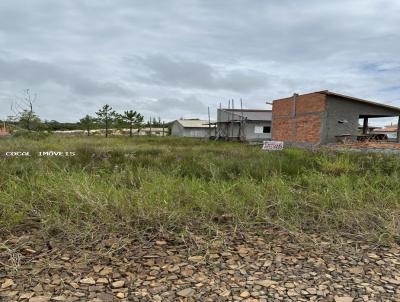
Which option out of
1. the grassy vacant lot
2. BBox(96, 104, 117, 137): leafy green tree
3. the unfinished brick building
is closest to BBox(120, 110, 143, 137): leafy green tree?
BBox(96, 104, 117, 137): leafy green tree

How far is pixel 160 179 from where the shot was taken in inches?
166

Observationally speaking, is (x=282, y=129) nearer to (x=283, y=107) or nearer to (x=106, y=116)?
(x=283, y=107)

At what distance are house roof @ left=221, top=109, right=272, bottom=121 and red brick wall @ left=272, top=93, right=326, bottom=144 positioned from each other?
5.85 m

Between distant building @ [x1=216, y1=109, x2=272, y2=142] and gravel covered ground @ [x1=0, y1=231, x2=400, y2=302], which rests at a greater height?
distant building @ [x1=216, y1=109, x2=272, y2=142]

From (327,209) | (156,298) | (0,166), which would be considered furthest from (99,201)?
(0,166)

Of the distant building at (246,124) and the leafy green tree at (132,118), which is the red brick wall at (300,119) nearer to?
the distant building at (246,124)

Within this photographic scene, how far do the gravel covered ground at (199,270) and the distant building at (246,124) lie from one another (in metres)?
27.9

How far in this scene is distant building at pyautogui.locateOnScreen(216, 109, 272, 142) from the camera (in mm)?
30828

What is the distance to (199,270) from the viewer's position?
2340mm

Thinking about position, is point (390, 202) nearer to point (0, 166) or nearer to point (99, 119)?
point (0, 166)

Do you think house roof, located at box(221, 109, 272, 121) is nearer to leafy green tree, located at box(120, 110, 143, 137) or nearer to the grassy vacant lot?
leafy green tree, located at box(120, 110, 143, 137)

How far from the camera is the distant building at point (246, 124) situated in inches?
1214

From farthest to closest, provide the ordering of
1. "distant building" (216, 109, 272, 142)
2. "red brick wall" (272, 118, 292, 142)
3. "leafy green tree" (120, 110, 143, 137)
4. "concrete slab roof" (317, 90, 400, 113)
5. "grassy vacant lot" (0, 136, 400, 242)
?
"leafy green tree" (120, 110, 143, 137), "distant building" (216, 109, 272, 142), "red brick wall" (272, 118, 292, 142), "concrete slab roof" (317, 90, 400, 113), "grassy vacant lot" (0, 136, 400, 242)

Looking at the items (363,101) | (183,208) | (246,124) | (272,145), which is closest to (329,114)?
(363,101)
